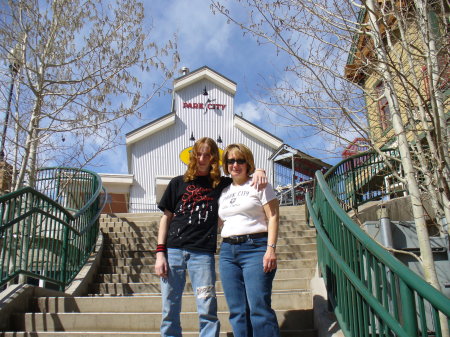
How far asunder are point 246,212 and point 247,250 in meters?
0.27

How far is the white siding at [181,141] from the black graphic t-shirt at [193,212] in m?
14.9

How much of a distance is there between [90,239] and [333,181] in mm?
4504

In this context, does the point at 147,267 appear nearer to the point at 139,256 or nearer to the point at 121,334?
the point at 139,256

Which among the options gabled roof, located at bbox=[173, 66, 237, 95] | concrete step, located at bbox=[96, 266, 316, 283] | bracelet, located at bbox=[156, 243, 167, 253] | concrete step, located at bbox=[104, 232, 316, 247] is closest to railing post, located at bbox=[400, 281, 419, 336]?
bracelet, located at bbox=[156, 243, 167, 253]

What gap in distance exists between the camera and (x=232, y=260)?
285 cm

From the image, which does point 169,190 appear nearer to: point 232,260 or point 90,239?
point 232,260

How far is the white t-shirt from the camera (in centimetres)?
289

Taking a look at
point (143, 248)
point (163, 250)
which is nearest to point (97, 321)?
point (163, 250)

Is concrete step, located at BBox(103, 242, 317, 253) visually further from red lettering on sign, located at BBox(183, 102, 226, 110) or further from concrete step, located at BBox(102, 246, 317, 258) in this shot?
red lettering on sign, located at BBox(183, 102, 226, 110)

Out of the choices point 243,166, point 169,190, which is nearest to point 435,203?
point 243,166

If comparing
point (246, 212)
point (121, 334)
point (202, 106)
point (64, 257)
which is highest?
point (202, 106)

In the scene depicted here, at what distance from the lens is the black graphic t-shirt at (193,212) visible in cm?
300

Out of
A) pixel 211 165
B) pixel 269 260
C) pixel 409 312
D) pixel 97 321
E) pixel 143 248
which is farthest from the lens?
pixel 143 248

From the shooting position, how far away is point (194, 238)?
3000 millimetres
